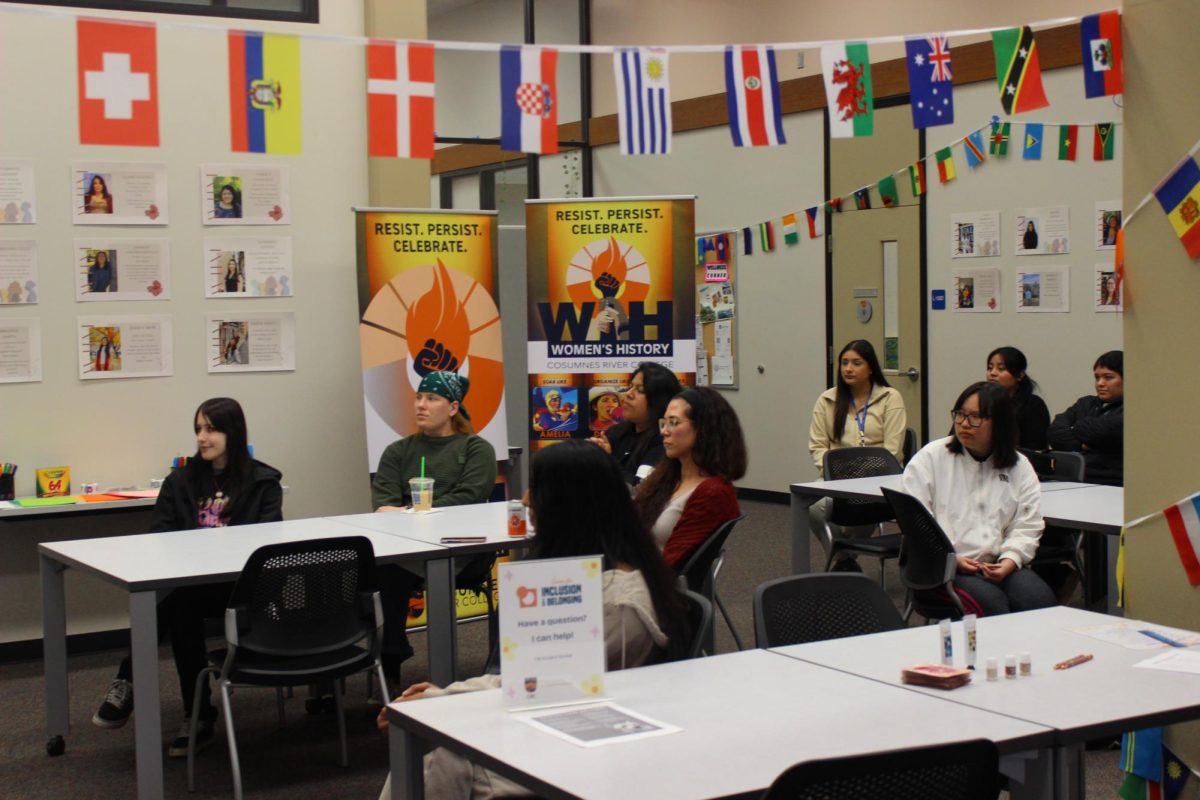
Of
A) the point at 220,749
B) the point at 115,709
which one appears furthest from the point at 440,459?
the point at 115,709

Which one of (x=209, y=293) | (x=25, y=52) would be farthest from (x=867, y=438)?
(x=25, y=52)

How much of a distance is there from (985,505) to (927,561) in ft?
0.94

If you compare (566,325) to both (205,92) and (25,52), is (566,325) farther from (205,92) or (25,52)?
(25,52)

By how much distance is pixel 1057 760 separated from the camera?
239 cm

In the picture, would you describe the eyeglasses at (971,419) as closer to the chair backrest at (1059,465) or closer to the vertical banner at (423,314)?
the chair backrest at (1059,465)

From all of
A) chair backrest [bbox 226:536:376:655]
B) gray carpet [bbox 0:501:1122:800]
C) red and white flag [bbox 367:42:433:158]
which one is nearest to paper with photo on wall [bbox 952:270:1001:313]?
gray carpet [bbox 0:501:1122:800]

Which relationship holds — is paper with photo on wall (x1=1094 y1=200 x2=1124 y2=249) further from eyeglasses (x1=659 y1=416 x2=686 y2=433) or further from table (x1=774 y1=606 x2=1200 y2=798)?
table (x1=774 y1=606 x2=1200 y2=798)

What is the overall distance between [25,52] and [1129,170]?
4.63m

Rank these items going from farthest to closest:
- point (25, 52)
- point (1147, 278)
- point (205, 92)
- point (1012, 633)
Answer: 1. point (205, 92)
2. point (25, 52)
3. point (1147, 278)
4. point (1012, 633)

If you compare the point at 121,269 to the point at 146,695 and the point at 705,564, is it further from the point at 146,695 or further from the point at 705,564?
the point at 705,564

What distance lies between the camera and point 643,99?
4.46 m

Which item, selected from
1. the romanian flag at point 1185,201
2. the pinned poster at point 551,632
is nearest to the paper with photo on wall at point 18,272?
the pinned poster at point 551,632

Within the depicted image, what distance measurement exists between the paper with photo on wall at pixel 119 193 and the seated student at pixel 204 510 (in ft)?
4.88

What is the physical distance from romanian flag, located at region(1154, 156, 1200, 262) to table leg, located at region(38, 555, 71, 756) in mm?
3656
